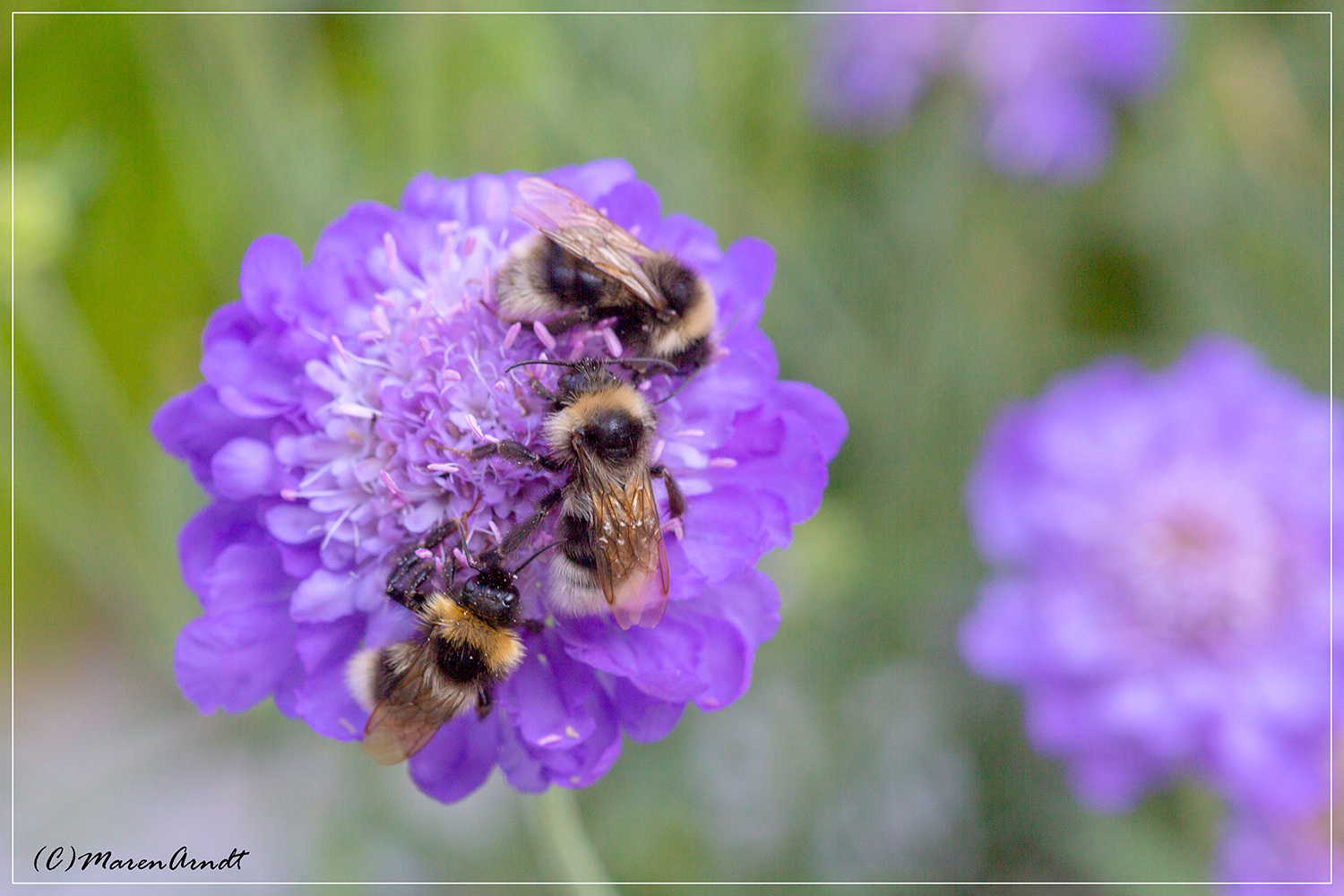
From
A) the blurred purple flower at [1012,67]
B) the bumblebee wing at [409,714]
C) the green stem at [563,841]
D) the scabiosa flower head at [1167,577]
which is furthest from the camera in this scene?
the blurred purple flower at [1012,67]

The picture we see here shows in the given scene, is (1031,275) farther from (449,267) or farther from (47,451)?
(47,451)

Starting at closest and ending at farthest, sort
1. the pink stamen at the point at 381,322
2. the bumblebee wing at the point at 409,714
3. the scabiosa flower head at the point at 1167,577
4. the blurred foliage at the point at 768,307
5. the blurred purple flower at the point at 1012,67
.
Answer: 1. the bumblebee wing at the point at 409,714
2. the pink stamen at the point at 381,322
3. the scabiosa flower head at the point at 1167,577
4. the blurred foliage at the point at 768,307
5. the blurred purple flower at the point at 1012,67

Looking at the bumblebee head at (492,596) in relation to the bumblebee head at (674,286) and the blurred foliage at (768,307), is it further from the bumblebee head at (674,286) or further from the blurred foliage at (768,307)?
the blurred foliage at (768,307)

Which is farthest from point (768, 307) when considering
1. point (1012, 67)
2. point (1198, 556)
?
point (1198, 556)

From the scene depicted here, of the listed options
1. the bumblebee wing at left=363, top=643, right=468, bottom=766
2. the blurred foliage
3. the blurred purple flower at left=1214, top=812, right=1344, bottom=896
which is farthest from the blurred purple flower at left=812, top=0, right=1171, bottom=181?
the bumblebee wing at left=363, top=643, right=468, bottom=766

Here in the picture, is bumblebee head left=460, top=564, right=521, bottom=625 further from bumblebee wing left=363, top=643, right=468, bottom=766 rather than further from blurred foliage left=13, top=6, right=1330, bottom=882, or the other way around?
blurred foliage left=13, top=6, right=1330, bottom=882

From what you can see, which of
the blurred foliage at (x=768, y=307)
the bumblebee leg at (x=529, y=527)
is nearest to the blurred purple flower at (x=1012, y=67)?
the blurred foliage at (x=768, y=307)
